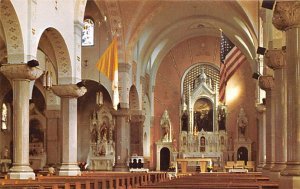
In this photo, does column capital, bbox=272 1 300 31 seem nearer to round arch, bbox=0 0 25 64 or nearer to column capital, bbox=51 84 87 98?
round arch, bbox=0 0 25 64

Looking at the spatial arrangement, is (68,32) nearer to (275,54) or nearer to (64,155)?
(64,155)

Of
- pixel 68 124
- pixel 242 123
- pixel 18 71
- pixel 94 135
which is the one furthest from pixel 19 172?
pixel 242 123

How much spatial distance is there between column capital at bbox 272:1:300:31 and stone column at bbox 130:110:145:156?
24.3 meters

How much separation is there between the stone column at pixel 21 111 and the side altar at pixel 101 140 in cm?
1877

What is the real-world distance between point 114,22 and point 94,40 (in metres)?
3.10

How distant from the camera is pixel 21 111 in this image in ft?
53.7

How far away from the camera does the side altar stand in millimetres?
35062

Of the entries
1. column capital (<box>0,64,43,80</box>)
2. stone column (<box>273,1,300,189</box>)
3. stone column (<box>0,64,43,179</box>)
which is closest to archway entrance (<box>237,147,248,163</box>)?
stone column (<box>0,64,43,179</box>)

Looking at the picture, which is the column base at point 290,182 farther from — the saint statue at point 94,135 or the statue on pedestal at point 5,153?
the saint statue at point 94,135

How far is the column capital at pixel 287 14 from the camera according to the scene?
10484mm

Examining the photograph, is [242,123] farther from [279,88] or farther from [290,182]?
[290,182]

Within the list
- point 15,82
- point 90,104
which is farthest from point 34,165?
point 15,82

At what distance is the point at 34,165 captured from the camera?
3341cm

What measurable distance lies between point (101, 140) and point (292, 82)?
84.5 ft
